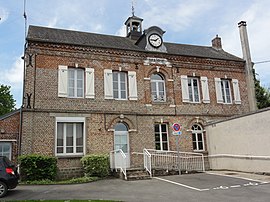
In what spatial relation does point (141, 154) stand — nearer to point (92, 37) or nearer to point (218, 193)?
point (218, 193)

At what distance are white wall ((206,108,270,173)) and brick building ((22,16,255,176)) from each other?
3.54 feet

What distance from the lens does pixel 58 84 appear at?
13570 millimetres

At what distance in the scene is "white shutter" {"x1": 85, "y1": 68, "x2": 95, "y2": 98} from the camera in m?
14.1

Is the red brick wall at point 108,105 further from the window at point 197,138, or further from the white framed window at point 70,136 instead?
the window at point 197,138

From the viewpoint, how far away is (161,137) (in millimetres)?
15211

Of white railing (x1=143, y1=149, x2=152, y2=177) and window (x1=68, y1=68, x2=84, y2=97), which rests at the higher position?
window (x1=68, y1=68, x2=84, y2=97)

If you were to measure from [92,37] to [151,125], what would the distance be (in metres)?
6.92

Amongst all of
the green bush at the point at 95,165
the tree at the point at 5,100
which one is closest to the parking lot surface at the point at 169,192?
the green bush at the point at 95,165

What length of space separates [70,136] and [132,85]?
4530 mm

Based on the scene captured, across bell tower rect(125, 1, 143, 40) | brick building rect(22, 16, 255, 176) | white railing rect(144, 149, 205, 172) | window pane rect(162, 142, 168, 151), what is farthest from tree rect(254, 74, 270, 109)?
bell tower rect(125, 1, 143, 40)

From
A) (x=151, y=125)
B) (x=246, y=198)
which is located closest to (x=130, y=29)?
(x=151, y=125)

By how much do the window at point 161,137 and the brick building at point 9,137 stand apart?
7406 millimetres

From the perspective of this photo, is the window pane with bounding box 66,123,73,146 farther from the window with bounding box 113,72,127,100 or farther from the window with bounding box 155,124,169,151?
the window with bounding box 155,124,169,151

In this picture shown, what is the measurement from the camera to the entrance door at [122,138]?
559 inches
